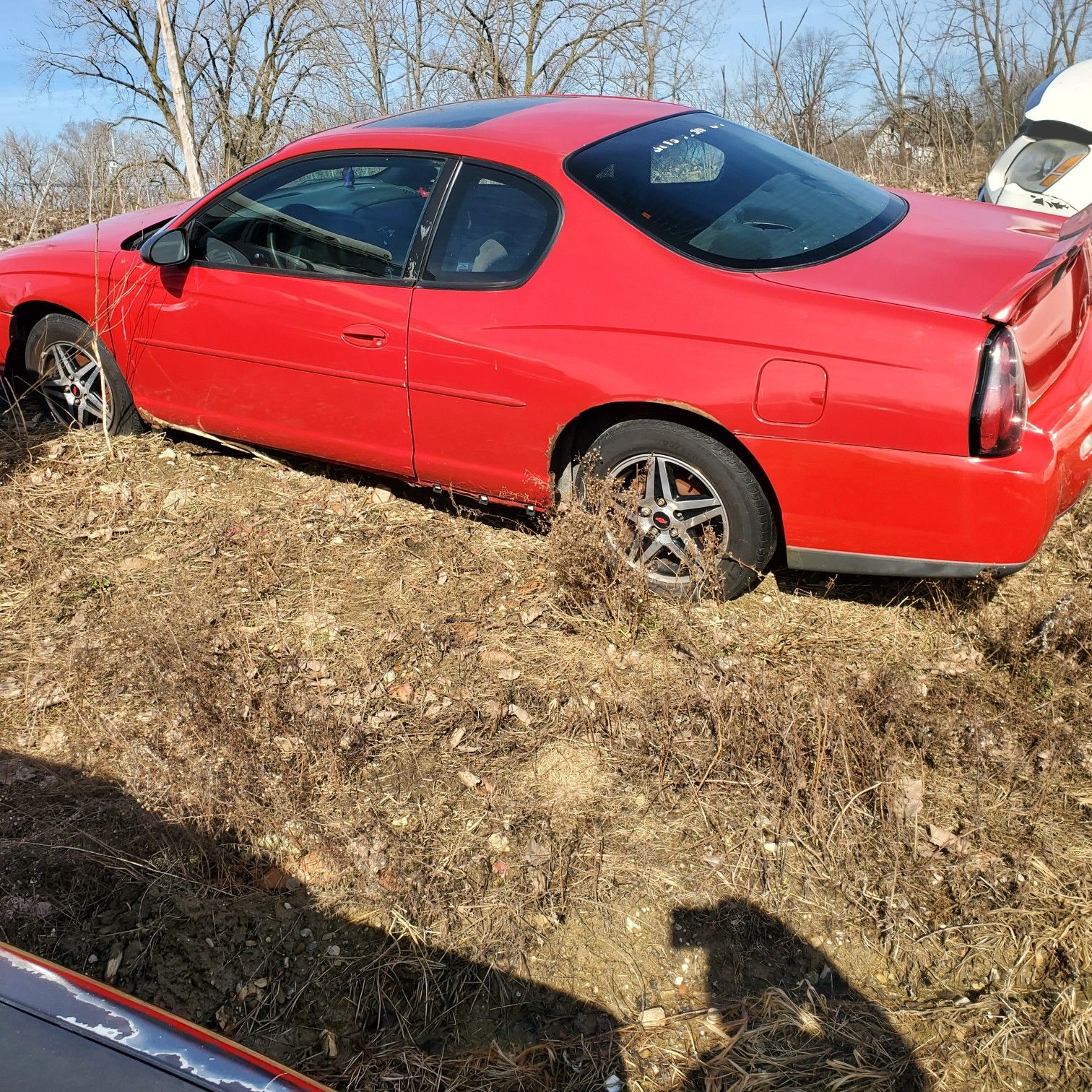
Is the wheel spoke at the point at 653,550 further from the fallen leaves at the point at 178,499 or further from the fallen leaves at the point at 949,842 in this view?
the fallen leaves at the point at 178,499

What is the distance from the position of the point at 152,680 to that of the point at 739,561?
212 cm

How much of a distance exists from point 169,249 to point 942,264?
319 centimetres

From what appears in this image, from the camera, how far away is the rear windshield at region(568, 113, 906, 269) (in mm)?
3449

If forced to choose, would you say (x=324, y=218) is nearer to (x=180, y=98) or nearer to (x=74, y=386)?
(x=74, y=386)

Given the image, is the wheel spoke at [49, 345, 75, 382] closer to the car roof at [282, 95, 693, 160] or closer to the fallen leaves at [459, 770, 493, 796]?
the car roof at [282, 95, 693, 160]

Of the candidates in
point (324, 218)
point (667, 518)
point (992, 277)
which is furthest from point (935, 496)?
point (324, 218)

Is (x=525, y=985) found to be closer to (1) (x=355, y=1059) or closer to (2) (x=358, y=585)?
(1) (x=355, y=1059)

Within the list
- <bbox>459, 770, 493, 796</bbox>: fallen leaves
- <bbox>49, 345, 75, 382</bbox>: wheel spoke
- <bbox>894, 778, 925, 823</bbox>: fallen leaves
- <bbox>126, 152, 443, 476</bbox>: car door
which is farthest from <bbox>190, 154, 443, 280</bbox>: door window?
<bbox>894, 778, 925, 823</bbox>: fallen leaves

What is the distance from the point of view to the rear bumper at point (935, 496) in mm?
2973

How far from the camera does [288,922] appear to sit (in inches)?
105

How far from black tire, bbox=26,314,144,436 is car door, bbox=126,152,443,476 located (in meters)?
0.45

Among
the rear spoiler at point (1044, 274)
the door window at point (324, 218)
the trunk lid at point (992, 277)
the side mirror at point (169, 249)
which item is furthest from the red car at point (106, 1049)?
the side mirror at point (169, 249)

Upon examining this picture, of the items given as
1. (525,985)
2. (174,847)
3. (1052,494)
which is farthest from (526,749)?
(1052,494)

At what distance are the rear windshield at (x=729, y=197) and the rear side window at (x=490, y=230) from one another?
0.70 ft
